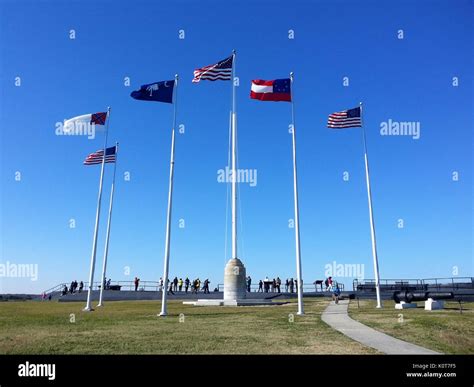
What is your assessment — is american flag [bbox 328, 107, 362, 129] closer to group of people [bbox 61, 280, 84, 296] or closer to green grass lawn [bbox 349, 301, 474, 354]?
green grass lawn [bbox 349, 301, 474, 354]

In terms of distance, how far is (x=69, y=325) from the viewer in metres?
14.2

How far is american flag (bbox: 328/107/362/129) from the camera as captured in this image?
23203mm

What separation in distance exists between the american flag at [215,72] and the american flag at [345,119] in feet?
21.0

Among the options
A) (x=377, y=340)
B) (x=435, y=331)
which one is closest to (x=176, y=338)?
(x=377, y=340)

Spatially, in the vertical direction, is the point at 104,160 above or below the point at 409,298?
above

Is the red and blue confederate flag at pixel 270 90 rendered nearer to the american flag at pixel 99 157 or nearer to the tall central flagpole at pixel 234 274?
the tall central flagpole at pixel 234 274

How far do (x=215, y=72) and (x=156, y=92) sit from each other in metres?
3.69

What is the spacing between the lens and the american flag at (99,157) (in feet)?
84.2

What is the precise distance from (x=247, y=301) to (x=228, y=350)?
1688 centimetres

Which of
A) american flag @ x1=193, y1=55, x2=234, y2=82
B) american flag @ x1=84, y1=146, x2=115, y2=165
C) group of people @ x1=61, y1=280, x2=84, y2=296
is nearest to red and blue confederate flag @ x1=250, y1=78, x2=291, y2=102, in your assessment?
american flag @ x1=193, y1=55, x2=234, y2=82

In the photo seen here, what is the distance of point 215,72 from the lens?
22359 millimetres
